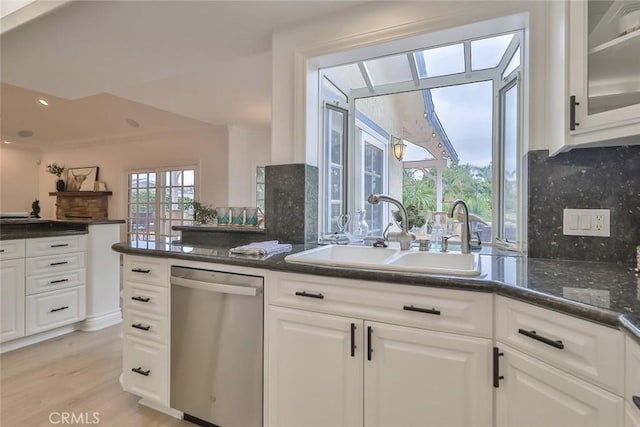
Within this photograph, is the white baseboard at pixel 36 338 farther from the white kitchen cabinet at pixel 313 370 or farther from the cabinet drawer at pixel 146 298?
the white kitchen cabinet at pixel 313 370

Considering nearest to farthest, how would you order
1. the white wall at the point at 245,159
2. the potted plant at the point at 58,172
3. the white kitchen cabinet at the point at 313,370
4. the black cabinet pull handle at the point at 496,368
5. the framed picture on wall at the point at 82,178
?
the black cabinet pull handle at the point at 496,368 < the white kitchen cabinet at the point at 313,370 < the white wall at the point at 245,159 < the framed picture on wall at the point at 82,178 < the potted plant at the point at 58,172

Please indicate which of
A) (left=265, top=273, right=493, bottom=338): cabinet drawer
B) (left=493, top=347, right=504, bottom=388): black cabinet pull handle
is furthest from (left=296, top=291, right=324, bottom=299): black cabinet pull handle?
(left=493, top=347, right=504, bottom=388): black cabinet pull handle

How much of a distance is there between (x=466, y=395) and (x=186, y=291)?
4.41 feet

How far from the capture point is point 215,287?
5.41ft

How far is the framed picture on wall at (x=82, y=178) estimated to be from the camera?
708 cm

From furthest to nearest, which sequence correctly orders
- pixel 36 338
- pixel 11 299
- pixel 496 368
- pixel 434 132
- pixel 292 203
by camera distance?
pixel 36 338
pixel 11 299
pixel 434 132
pixel 292 203
pixel 496 368

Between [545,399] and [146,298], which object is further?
[146,298]

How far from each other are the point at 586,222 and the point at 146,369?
2338mm

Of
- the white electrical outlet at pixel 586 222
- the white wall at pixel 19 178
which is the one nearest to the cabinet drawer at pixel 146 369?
the white electrical outlet at pixel 586 222

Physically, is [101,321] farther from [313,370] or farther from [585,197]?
[585,197]

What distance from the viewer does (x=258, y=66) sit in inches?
130

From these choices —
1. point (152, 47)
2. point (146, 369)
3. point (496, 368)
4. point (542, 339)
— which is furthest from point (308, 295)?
point (152, 47)

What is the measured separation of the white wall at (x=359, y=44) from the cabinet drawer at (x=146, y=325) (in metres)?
1.17

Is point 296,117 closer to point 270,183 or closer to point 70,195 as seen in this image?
point 270,183
